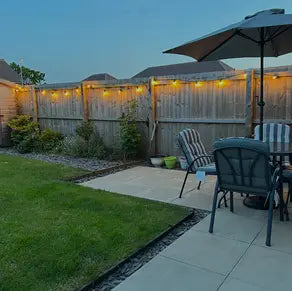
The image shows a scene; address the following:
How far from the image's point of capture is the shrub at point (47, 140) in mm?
8086

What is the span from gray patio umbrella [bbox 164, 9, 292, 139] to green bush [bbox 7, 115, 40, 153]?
19.1ft

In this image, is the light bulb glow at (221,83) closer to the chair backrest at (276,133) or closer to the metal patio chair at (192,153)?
the chair backrest at (276,133)

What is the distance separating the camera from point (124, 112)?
6809 mm

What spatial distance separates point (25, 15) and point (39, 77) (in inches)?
1035

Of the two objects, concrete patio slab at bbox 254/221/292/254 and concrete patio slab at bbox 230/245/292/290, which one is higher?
concrete patio slab at bbox 254/221/292/254

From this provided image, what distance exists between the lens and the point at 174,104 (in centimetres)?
613

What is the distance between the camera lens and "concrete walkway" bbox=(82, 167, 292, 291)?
210cm

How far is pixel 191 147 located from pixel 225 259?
2.04 meters

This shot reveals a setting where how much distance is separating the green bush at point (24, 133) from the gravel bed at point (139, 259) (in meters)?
6.23

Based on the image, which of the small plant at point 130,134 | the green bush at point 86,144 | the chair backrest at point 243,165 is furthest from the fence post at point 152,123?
the chair backrest at point 243,165

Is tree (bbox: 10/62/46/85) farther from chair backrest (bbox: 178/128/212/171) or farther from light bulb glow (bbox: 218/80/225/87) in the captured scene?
chair backrest (bbox: 178/128/212/171)

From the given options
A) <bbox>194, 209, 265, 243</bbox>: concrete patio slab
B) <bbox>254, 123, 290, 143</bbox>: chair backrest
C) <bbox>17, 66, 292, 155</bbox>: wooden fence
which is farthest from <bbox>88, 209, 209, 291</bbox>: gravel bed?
<bbox>17, 66, 292, 155</bbox>: wooden fence

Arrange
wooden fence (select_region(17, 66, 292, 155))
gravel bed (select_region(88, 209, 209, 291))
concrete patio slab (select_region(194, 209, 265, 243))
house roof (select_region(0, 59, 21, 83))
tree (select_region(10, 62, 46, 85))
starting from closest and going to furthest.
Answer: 1. gravel bed (select_region(88, 209, 209, 291))
2. concrete patio slab (select_region(194, 209, 265, 243))
3. wooden fence (select_region(17, 66, 292, 155))
4. house roof (select_region(0, 59, 21, 83))
5. tree (select_region(10, 62, 46, 85))

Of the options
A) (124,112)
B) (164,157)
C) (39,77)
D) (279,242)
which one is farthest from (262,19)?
(39,77)
